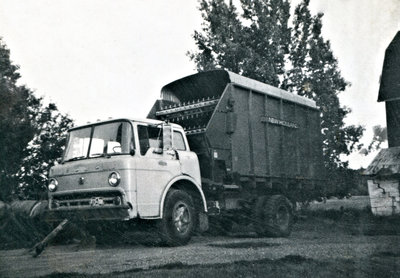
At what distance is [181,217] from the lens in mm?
7953

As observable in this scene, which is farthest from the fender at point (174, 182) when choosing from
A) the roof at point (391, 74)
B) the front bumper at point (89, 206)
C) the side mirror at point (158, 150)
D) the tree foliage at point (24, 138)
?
the roof at point (391, 74)

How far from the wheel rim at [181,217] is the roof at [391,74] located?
49.4ft

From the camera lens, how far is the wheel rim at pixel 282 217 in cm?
1038

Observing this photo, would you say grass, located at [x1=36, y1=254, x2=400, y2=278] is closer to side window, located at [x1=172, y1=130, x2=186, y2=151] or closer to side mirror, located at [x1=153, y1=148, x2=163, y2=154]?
side mirror, located at [x1=153, y1=148, x2=163, y2=154]

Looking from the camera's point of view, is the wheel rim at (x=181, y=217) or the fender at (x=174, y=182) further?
the wheel rim at (x=181, y=217)

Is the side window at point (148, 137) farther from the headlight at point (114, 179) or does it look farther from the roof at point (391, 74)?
the roof at point (391, 74)

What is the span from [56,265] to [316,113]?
30.3 feet

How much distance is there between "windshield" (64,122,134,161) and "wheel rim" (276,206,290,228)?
4496 mm

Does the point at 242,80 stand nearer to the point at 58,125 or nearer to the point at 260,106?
the point at 260,106

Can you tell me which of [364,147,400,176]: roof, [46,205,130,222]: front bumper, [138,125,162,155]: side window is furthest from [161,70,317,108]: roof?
[364,147,400,176]: roof

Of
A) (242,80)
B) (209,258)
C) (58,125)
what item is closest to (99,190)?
(209,258)

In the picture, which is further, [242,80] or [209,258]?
[242,80]

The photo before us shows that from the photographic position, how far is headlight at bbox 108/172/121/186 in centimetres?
718

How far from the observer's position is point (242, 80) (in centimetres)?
993
